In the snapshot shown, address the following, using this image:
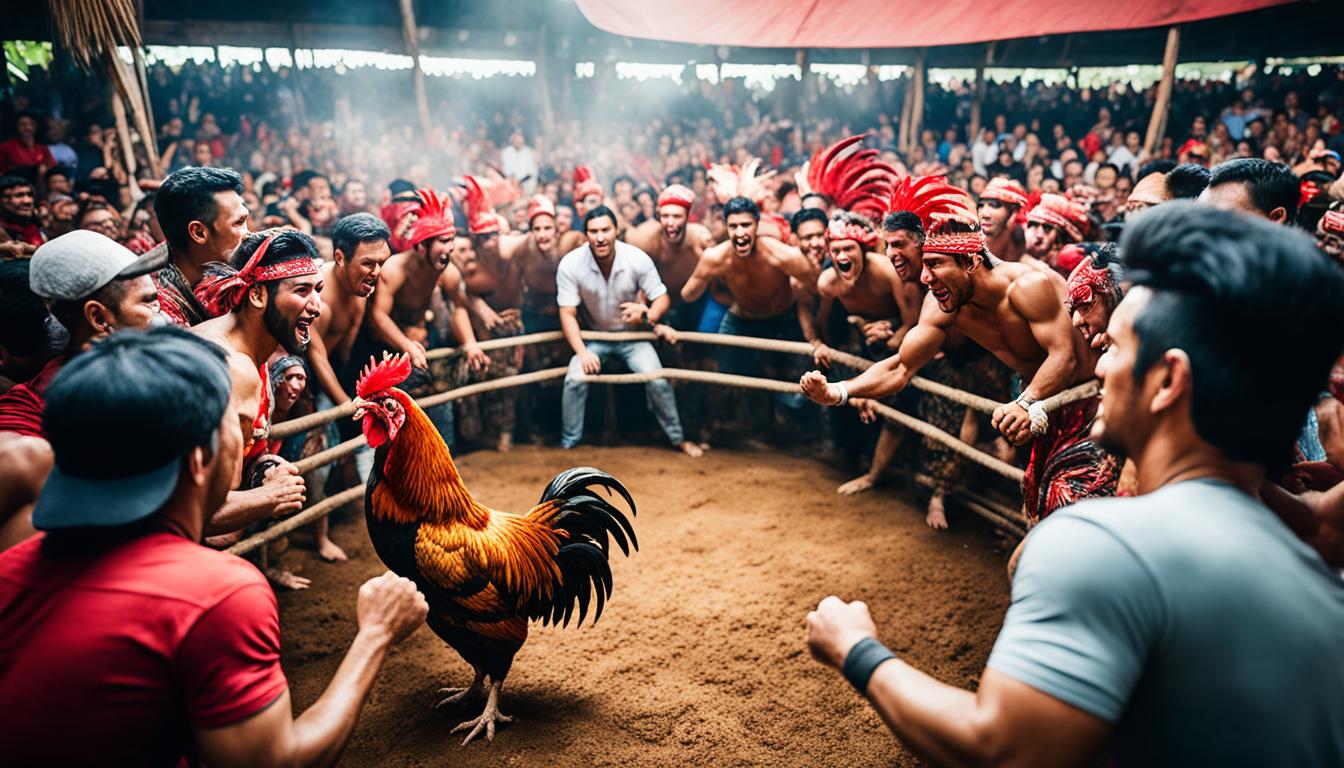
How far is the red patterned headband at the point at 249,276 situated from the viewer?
274 cm

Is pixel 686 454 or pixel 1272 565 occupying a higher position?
pixel 1272 565

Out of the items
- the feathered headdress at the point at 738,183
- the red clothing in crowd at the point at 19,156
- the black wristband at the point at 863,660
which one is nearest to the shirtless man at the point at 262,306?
the black wristband at the point at 863,660

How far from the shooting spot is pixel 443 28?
13.9 metres

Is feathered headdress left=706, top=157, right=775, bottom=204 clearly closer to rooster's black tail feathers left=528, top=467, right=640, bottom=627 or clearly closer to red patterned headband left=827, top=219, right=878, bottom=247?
red patterned headband left=827, top=219, right=878, bottom=247

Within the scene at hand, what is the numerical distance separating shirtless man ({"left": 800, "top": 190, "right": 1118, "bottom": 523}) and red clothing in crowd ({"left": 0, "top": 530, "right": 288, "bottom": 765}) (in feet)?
9.00

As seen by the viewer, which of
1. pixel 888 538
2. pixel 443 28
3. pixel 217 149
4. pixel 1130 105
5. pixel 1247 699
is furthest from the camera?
pixel 443 28

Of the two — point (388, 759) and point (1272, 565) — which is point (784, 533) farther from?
point (1272, 565)

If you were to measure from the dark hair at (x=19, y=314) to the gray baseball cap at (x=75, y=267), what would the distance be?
0.09 m

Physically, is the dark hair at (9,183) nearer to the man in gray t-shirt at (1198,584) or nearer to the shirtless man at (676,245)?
the shirtless man at (676,245)

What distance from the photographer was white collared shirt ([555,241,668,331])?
5.90 m

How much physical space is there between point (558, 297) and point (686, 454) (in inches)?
62.6

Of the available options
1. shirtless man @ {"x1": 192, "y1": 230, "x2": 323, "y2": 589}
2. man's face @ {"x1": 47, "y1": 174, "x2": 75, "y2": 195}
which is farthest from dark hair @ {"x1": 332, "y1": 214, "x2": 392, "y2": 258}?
man's face @ {"x1": 47, "y1": 174, "x2": 75, "y2": 195}

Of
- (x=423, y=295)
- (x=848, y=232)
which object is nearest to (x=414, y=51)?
(x=423, y=295)

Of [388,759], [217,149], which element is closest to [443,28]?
[217,149]
